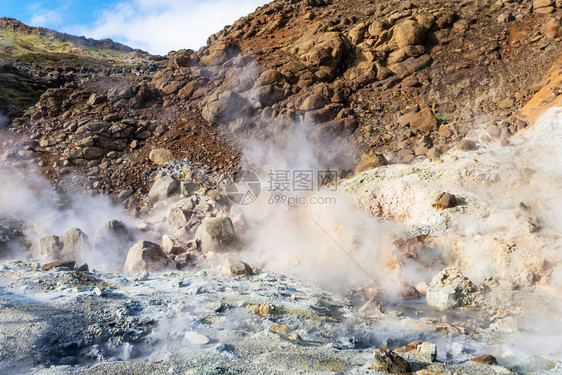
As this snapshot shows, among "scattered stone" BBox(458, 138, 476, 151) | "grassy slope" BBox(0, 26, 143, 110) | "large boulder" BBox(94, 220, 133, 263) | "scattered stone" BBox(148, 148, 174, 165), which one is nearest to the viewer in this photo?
"large boulder" BBox(94, 220, 133, 263)

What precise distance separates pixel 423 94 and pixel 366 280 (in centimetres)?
597

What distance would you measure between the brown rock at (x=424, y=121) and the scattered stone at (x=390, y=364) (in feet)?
22.3

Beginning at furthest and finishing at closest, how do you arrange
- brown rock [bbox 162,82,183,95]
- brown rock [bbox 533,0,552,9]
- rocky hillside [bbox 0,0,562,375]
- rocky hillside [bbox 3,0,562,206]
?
brown rock [bbox 162,82,183,95] < brown rock [bbox 533,0,552,9] < rocky hillside [bbox 3,0,562,206] < rocky hillside [bbox 0,0,562,375]

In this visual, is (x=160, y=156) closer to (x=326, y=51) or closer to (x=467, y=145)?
(x=326, y=51)

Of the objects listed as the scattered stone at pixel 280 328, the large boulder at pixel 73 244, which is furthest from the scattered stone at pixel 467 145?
the large boulder at pixel 73 244

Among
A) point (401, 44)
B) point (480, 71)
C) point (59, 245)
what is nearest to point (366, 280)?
point (59, 245)

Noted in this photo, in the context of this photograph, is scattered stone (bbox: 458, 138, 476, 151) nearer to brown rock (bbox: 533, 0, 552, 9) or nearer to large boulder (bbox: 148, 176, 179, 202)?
brown rock (bbox: 533, 0, 552, 9)

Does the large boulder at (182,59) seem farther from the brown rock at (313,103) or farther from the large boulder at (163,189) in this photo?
the large boulder at (163,189)

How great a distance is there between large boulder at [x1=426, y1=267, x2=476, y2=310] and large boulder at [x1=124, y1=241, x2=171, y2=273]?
4.14 meters

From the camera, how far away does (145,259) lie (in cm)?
661

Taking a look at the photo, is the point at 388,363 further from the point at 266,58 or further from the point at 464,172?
the point at 266,58

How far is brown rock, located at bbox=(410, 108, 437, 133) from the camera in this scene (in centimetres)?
915

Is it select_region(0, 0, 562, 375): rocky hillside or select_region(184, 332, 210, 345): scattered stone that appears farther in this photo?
select_region(0, 0, 562, 375): rocky hillside

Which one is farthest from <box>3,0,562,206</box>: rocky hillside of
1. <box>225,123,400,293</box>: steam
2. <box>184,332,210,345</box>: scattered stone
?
<box>184,332,210,345</box>: scattered stone
